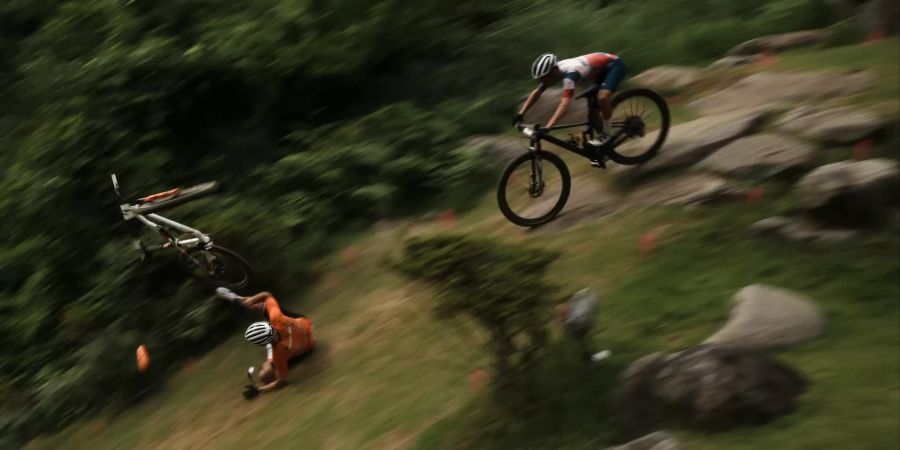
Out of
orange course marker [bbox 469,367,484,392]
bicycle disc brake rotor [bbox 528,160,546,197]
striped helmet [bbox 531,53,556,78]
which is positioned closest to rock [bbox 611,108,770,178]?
bicycle disc brake rotor [bbox 528,160,546,197]

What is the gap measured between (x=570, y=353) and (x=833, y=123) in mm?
3501

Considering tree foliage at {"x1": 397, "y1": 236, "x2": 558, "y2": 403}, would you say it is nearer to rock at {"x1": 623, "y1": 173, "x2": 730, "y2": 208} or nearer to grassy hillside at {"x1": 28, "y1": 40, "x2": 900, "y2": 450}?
grassy hillside at {"x1": 28, "y1": 40, "x2": 900, "y2": 450}

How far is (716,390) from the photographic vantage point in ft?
14.1

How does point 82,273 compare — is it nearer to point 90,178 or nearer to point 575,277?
point 90,178

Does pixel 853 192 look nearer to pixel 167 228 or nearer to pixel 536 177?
pixel 536 177

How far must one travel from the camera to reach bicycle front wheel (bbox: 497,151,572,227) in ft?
26.0

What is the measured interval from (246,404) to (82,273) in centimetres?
394

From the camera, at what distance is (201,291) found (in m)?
9.60

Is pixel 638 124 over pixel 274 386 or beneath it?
over

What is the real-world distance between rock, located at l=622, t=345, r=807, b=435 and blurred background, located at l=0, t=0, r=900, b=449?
0.31ft

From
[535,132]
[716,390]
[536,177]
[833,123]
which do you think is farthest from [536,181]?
[716,390]

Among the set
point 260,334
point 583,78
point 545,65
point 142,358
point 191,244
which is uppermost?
point 545,65

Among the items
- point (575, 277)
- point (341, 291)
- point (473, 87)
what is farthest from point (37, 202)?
point (575, 277)

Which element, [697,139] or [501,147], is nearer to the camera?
[697,139]
